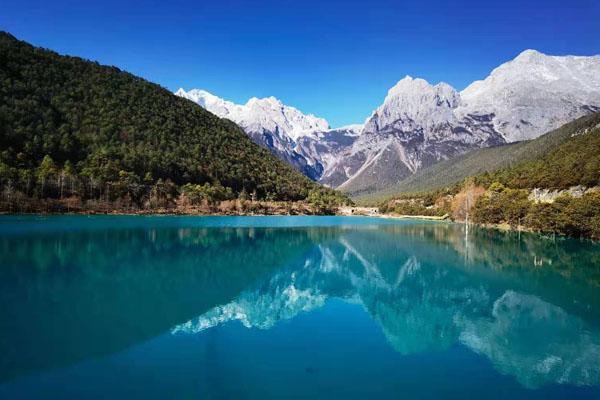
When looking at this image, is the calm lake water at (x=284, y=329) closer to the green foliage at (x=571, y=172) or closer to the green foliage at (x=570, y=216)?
the green foliage at (x=570, y=216)

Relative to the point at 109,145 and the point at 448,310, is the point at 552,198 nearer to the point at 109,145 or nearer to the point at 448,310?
the point at 448,310

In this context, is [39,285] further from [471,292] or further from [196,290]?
[471,292]

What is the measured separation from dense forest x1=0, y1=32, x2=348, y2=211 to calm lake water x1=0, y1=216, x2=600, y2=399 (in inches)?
2157

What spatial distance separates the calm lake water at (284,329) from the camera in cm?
926

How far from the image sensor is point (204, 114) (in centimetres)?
14800

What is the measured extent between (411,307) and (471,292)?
4.83 meters

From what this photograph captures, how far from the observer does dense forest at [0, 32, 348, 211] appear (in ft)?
252

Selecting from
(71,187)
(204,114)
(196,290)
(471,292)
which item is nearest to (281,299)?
(196,290)

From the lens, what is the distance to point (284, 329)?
14.0 meters

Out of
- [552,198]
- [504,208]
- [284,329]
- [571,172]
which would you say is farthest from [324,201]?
[284,329]

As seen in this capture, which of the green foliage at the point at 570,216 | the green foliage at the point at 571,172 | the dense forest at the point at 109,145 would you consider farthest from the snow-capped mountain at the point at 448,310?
the dense forest at the point at 109,145

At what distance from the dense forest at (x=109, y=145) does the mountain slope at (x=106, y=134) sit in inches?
10.2

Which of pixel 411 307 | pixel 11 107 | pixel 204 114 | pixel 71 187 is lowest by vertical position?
pixel 411 307

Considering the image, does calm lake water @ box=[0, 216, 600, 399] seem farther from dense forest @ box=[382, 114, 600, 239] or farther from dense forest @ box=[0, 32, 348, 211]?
dense forest @ box=[0, 32, 348, 211]
